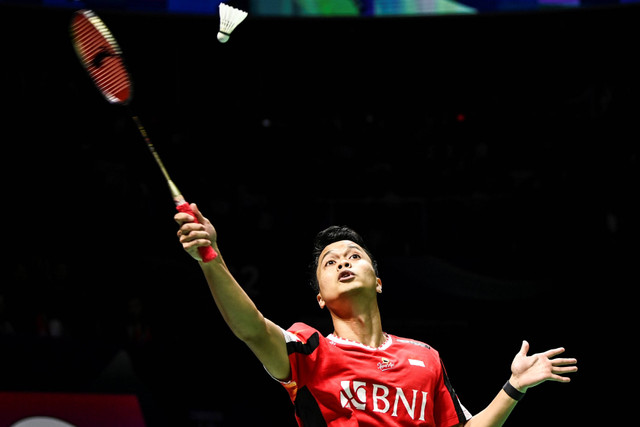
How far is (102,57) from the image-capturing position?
337 cm

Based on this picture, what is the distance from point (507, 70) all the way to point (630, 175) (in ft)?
12.6

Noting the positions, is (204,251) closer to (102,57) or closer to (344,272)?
(344,272)

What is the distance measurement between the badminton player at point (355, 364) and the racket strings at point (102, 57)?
958 mm

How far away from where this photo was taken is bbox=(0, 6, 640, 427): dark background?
720 centimetres

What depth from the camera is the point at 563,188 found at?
8.75m

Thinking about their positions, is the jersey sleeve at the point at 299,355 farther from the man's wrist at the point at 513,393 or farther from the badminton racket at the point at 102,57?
the badminton racket at the point at 102,57

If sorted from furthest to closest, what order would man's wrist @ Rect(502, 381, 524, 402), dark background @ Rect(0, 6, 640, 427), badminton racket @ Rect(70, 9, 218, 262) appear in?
dark background @ Rect(0, 6, 640, 427) → badminton racket @ Rect(70, 9, 218, 262) → man's wrist @ Rect(502, 381, 524, 402)

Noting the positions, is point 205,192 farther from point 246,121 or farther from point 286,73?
point 286,73

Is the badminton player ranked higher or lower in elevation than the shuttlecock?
A: lower

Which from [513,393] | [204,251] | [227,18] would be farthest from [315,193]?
[204,251]

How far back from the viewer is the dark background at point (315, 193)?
7199mm

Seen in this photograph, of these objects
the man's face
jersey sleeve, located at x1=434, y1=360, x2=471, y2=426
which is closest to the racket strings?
the man's face

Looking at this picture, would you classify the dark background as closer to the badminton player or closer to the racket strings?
the racket strings

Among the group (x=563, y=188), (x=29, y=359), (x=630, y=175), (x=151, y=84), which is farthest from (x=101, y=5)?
(x=630, y=175)
